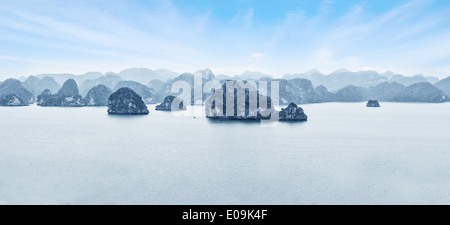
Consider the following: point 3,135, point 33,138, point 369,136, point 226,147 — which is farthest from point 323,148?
point 3,135

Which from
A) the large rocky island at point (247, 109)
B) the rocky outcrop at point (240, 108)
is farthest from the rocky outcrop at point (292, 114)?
the rocky outcrop at point (240, 108)

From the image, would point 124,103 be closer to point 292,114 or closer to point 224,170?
point 292,114

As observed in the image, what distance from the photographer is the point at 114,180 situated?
36281mm

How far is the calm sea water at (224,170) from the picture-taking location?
30891 millimetres

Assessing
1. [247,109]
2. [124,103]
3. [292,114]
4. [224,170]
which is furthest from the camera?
[124,103]

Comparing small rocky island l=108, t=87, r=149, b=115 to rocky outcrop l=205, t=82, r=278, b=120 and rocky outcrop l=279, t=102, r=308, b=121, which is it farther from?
rocky outcrop l=279, t=102, r=308, b=121

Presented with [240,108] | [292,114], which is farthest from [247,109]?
[292,114]

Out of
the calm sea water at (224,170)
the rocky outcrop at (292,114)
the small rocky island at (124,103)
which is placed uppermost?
the small rocky island at (124,103)

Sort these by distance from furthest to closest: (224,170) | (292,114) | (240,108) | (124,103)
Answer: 1. (124,103)
2. (240,108)
3. (292,114)
4. (224,170)

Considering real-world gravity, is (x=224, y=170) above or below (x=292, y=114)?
below

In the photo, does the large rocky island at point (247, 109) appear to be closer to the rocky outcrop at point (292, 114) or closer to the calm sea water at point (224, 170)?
the rocky outcrop at point (292, 114)

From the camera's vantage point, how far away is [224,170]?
41.5 metres

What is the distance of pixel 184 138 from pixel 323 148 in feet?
105
